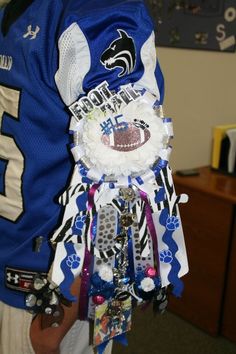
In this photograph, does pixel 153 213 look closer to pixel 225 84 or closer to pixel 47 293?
pixel 47 293

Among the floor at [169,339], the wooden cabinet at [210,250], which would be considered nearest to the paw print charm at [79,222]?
the wooden cabinet at [210,250]

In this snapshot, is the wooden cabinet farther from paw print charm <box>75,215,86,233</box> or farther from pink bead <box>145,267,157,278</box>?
paw print charm <box>75,215,86,233</box>

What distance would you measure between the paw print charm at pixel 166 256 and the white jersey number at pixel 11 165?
0.84ft

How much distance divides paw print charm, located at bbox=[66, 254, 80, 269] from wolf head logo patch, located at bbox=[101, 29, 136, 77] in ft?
0.97

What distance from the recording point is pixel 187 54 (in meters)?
1.88

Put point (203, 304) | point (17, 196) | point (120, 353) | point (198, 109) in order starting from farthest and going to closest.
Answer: point (198, 109), point (203, 304), point (120, 353), point (17, 196)

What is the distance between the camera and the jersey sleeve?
59 centimetres

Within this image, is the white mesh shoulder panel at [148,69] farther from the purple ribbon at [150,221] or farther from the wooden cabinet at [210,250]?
the wooden cabinet at [210,250]

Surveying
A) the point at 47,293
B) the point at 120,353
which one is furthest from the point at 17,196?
the point at 120,353

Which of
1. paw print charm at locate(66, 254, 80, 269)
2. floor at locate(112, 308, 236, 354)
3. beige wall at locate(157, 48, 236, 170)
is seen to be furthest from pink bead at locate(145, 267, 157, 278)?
beige wall at locate(157, 48, 236, 170)

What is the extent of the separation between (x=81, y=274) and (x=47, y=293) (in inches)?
2.8

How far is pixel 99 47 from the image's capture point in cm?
59

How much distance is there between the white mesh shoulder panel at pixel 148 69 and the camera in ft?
2.05

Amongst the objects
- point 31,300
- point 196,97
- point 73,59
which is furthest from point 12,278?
point 196,97
